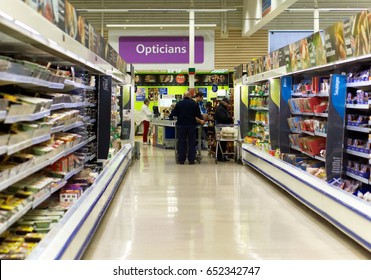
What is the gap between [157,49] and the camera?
1630cm

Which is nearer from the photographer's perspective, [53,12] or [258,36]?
[53,12]

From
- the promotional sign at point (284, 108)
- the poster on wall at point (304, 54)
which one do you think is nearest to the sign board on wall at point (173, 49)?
the promotional sign at point (284, 108)

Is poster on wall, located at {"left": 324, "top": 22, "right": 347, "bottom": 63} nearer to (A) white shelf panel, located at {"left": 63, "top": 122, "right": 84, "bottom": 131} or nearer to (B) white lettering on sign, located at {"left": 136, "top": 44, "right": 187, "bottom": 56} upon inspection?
(A) white shelf panel, located at {"left": 63, "top": 122, "right": 84, "bottom": 131}

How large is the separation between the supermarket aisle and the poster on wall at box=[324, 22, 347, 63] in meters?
1.99

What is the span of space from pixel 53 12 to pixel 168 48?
12098mm

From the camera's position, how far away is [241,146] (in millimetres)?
11922

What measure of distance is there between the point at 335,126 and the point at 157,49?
10.7m

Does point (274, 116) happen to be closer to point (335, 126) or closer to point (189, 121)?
point (189, 121)

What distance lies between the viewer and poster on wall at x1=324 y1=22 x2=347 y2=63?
244 inches

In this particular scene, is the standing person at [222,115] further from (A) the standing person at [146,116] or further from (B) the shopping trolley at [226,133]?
(A) the standing person at [146,116]

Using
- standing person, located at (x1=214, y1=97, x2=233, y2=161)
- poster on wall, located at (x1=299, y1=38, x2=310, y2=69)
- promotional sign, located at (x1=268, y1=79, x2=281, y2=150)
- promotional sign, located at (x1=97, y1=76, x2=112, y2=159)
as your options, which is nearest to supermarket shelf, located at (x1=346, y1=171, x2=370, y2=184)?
poster on wall, located at (x1=299, y1=38, x2=310, y2=69)

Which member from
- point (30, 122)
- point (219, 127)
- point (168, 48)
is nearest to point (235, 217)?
point (30, 122)

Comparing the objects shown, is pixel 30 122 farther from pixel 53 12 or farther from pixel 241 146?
pixel 241 146

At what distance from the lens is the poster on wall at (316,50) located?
6914 mm
